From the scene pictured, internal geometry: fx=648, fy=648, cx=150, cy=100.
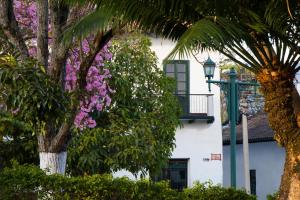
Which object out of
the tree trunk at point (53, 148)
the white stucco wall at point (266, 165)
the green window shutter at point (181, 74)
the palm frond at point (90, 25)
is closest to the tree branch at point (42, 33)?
the tree trunk at point (53, 148)

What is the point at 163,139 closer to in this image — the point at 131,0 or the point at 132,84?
the point at 132,84

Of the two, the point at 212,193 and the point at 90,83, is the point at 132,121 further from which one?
the point at 212,193

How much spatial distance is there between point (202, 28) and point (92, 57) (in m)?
4.13

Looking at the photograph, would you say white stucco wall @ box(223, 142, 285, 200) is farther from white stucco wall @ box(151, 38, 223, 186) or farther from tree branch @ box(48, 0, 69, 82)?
tree branch @ box(48, 0, 69, 82)

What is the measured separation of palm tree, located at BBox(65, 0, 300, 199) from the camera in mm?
8047

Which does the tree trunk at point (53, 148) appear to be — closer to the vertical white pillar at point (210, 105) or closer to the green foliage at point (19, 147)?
the green foliage at point (19, 147)

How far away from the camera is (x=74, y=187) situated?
34.6 ft

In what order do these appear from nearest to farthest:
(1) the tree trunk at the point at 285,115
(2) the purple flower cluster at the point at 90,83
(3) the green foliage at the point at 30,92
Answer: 1. (3) the green foliage at the point at 30,92
2. (1) the tree trunk at the point at 285,115
3. (2) the purple flower cluster at the point at 90,83

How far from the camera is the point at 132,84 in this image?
17.2 m

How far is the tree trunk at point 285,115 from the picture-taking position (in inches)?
343

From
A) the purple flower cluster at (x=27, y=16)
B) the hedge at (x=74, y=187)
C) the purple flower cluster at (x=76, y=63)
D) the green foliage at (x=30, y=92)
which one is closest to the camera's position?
the green foliage at (x=30, y=92)

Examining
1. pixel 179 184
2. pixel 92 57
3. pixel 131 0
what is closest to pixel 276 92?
pixel 131 0

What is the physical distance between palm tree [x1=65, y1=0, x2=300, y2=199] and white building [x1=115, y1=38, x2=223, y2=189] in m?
15.8

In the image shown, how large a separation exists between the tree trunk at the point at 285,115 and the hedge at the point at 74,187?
8.50 feet
